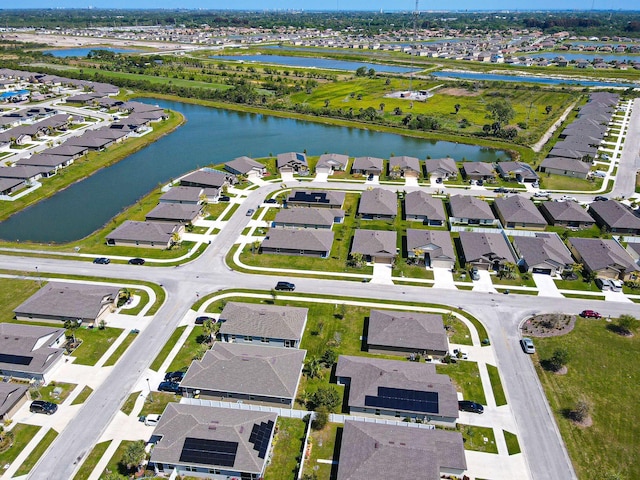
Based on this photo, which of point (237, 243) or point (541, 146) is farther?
point (541, 146)

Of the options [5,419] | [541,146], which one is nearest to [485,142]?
[541,146]

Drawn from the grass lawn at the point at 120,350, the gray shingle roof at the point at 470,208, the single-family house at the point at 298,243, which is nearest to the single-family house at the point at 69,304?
the grass lawn at the point at 120,350

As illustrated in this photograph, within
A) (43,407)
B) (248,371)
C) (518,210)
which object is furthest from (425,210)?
(43,407)

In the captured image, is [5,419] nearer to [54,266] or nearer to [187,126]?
[54,266]

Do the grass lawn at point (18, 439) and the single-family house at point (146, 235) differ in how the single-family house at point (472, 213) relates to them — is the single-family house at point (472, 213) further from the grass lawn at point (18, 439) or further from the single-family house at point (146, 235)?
the grass lawn at point (18, 439)

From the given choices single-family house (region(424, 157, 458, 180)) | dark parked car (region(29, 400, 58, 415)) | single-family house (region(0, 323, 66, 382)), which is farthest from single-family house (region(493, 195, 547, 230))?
dark parked car (region(29, 400, 58, 415))

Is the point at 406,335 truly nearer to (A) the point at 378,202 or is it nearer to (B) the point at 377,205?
(B) the point at 377,205

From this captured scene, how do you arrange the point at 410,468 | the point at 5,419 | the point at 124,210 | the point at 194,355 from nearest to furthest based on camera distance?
1. the point at 410,468
2. the point at 5,419
3. the point at 194,355
4. the point at 124,210

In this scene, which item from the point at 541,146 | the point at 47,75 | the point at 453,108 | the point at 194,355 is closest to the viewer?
the point at 194,355
